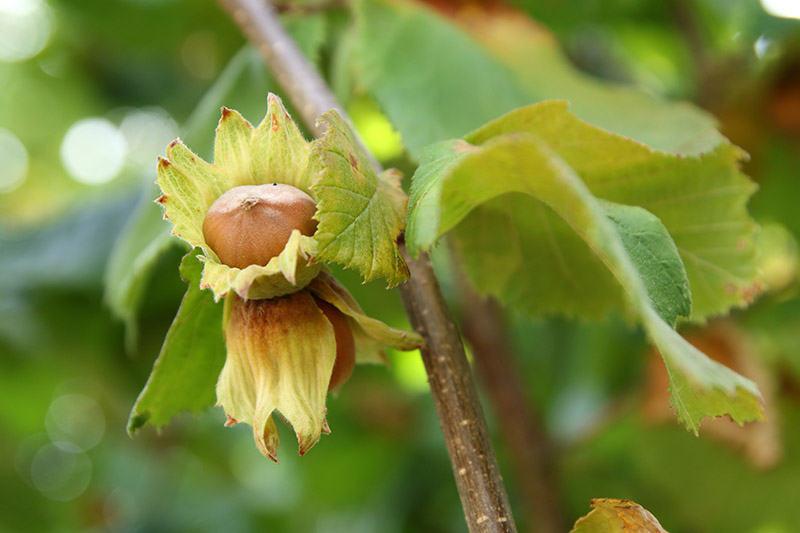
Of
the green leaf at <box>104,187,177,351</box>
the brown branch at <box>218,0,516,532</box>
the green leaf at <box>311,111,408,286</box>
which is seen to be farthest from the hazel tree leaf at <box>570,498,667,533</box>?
the green leaf at <box>104,187,177,351</box>

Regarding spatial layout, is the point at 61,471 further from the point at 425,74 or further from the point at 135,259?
the point at 425,74

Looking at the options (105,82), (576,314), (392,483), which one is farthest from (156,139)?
(576,314)

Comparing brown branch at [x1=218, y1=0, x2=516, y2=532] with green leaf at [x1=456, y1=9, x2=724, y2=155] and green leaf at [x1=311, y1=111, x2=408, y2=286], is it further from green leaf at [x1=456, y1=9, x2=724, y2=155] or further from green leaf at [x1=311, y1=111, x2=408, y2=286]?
green leaf at [x1=456, y1=9, x2=724, y2=155]

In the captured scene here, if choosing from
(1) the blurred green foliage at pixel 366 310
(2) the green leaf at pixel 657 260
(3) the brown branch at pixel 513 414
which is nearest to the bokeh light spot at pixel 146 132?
(1) the blurred green foliage at pixel 366 310

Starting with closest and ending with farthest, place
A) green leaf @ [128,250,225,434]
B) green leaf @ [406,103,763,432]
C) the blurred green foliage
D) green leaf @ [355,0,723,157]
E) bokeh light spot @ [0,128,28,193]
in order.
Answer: green leaf @ [406,103,763,432], green leaf @ [128,250,225,434], green leaf @ [355,0,723,157], the blurred green foliage, bokeh light spot @ [0,128,28,193]

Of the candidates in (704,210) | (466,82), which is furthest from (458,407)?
(466,82)

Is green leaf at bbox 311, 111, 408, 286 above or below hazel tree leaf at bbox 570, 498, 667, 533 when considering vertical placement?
above

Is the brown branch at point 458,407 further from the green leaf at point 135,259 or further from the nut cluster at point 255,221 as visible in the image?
the green leaf at point 135,259
